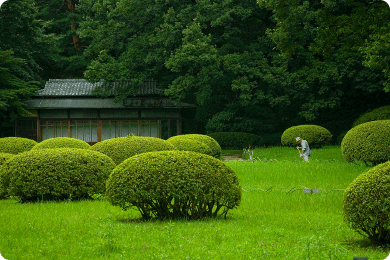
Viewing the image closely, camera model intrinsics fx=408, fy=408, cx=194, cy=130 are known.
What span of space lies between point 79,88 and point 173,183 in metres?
26.6

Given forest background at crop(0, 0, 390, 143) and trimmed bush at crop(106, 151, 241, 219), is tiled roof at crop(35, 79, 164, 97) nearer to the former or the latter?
forest background at crop(0, 0, 390, 143)

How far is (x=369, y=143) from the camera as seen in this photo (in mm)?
14945

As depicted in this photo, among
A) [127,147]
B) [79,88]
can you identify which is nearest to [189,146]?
[127,147]

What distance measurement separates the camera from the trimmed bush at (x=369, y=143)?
14750 millimetres

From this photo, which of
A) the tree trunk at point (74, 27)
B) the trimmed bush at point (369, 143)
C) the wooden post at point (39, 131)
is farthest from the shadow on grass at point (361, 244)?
the tree trunk at point (74, 27)

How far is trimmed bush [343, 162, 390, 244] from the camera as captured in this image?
5.20 metres

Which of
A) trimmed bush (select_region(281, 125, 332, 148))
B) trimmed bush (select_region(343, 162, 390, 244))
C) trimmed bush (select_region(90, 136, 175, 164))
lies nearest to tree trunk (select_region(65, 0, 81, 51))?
trimmed bush (select_region(281, 125, 332, 148))

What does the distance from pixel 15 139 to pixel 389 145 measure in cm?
1562

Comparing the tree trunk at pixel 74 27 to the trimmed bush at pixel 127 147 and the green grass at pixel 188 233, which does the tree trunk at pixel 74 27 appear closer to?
the trimmed bush at pixel 127 147

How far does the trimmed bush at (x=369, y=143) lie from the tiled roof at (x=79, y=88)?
1778 centimetres

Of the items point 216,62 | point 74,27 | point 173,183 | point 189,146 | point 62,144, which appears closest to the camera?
point 173,183

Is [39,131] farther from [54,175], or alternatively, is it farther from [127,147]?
[54,175]

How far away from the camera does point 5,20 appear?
27.2 meters

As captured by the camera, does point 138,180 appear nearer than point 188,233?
No
